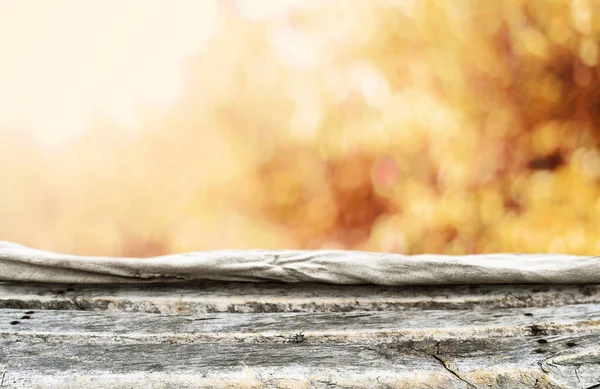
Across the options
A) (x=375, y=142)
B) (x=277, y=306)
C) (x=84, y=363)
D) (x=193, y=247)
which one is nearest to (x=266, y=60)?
(x=375, y=142)

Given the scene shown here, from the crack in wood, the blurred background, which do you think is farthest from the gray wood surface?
the blurred background

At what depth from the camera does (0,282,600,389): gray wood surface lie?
0.70 metres

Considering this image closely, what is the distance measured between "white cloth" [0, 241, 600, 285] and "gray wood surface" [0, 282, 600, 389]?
1.0 inches

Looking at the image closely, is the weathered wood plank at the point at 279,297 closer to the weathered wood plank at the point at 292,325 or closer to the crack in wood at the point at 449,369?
the weathered wood plank at the point at 292,325

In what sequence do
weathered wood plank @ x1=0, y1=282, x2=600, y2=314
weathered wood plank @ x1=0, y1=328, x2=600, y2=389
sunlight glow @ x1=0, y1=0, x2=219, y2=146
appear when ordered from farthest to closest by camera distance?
Answer: 1. sunlight glow @ x1=0, y1=0, x2=219, y2=146
2. weathered wood plank @ x1=0, y1=282, x2=600, y2=314
3. weathered wood plank @ x1=0, y1=328, x2=600, y2=389

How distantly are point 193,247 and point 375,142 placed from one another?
0.68 m

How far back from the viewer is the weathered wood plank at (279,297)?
2.84ft

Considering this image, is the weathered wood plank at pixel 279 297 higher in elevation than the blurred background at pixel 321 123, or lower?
lower

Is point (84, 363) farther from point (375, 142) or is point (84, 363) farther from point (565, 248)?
point (565, 248)

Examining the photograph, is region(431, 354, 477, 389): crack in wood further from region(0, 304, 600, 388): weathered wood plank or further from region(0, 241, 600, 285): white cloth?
region(0, 241, 600, 285): white cloth

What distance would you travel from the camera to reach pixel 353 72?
70.3 inches

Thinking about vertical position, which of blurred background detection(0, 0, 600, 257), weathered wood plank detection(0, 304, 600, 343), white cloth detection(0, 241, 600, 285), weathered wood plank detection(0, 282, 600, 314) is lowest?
weathered wood plank detection(0, 304, 600, 343)

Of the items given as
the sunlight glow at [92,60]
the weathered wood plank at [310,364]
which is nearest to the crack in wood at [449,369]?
the weathered wood plank at [310,364]

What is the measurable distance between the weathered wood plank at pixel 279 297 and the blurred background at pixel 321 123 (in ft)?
2.60
